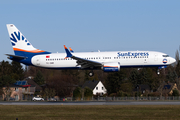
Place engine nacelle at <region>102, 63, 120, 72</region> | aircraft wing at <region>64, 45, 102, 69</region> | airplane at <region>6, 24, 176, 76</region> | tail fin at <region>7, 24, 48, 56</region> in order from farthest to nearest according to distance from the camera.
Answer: tail fin at <region>7, 24, 48, 56</region>, airplane at <region>6, 24, 176, 76</region>, engine nacelle at <region>102, 63, 120, 72</region>, aircraft wing at <region>64, 45, 102, 69</region>

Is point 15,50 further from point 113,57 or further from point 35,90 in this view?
point 35,90

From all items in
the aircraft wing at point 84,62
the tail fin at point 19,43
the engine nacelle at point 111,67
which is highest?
the tail fin at point 19,43

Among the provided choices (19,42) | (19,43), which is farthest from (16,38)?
(19,43)

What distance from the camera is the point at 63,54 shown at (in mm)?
50219

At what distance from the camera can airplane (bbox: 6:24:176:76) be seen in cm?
4706

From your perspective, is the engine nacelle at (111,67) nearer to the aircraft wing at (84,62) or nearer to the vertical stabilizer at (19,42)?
the aircraft wing at (84,62)

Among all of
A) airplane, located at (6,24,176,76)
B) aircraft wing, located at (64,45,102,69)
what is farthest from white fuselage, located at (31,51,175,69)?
aircraft wing, located at (64,45,102,69)

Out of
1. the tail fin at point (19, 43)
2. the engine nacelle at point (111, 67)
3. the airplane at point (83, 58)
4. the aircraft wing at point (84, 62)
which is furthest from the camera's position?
the tail fin at point (19, 43)

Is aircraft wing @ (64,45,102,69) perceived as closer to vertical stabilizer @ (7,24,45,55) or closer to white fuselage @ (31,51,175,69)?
white fuselage @ (31,51,175,69)

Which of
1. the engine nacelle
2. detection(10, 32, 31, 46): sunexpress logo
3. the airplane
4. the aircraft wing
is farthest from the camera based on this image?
detection(10, 32, 31, 46): sunexpress logo

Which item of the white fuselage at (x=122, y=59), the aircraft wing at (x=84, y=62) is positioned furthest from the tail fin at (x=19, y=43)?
the aircraft wing at (x=84, y=62)

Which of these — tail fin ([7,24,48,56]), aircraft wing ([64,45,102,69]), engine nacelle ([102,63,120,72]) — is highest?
tail fin ([7,24,48,56])

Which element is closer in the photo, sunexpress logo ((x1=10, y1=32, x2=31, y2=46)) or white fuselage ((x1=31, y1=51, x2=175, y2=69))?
white fuselage ((x1=31, y1=51, x2=175, y2=69))

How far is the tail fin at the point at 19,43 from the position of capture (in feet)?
172
